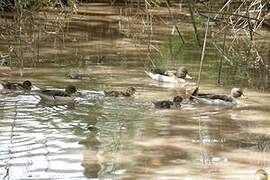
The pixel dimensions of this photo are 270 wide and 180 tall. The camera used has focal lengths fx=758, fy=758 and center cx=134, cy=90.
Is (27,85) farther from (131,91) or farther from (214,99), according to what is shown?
(214,99)

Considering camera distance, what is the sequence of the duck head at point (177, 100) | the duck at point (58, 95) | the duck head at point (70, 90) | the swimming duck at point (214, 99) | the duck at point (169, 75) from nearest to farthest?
the duck at point (58, 95) → the duck head at point (70, 90) → the duck head at point (177, 100) → the swimming duck at point (214, 99) → the duck at point (169, 75)

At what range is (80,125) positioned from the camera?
999cm

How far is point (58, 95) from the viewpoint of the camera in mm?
11461

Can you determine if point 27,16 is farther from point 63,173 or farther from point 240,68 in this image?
point 240,68

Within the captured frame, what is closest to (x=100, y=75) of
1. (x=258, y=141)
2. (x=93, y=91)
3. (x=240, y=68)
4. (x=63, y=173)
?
(x=93, y=91)

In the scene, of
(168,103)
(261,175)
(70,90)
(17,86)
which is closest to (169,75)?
(168,103)

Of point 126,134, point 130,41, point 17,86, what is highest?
point 17,86

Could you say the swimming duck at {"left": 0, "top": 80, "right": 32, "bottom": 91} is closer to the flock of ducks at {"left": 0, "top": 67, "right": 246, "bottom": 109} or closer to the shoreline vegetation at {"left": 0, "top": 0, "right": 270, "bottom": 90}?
the flock of ducks at {"left": 0, "top": 67, "right": 246, "bottom": 109}

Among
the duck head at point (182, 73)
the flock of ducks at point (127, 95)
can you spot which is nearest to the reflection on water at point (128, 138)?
the flock of ducks at point (127, 95)

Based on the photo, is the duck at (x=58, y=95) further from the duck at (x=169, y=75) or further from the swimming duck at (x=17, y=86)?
the duck at (x=169, y=75)

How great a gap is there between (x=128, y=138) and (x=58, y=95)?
2343 millimetres

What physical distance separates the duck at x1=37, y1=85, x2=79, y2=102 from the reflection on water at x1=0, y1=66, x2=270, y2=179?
106 millimetres

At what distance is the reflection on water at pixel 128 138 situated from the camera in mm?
8125

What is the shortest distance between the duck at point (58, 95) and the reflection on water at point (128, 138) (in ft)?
0.35
